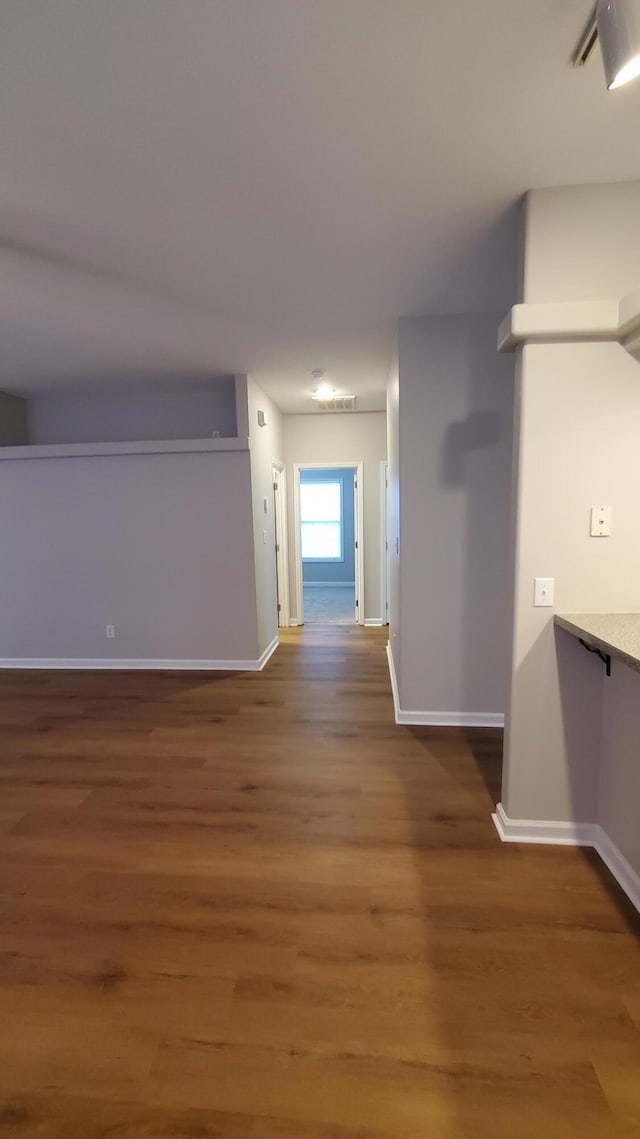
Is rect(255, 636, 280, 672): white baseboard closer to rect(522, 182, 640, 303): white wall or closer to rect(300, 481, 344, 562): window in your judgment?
rect(522, 182, 640, 303): white wall

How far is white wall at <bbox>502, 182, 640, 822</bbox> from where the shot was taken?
1666 mm

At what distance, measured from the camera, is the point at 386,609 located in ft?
18.0

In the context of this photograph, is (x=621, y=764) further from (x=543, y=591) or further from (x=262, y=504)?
(x=262, y=504)

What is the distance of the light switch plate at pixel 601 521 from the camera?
174cm

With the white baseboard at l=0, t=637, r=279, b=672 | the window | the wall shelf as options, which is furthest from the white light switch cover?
the window

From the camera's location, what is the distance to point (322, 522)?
8641 mm

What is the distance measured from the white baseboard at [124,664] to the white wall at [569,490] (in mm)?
2716

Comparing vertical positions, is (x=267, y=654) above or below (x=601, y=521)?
below

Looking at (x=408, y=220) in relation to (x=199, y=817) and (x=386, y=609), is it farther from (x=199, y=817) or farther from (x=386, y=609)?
(x=386, y=609)

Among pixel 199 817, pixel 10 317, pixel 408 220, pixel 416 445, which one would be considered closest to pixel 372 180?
pixel 408 220

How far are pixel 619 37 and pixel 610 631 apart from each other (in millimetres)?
1490

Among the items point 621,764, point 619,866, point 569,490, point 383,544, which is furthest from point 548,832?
point 383,544

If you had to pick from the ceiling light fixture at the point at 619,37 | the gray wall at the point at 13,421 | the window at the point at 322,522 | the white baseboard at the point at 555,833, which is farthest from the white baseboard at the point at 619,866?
the window at the point at 322,522

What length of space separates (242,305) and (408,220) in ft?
3.59
